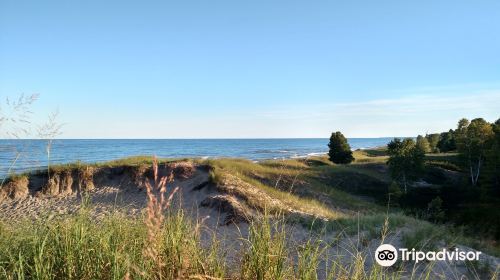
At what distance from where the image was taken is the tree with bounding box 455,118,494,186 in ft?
156

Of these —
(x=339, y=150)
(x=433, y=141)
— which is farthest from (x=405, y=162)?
(x=433, y=141)

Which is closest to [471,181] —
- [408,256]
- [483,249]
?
[483,249]

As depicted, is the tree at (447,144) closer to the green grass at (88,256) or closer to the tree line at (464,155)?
the tree line at (464,155)

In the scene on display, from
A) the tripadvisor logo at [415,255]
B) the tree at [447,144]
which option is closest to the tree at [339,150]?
the tree at [447,144]

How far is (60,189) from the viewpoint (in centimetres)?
1795

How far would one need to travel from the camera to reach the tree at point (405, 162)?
41.0 meters

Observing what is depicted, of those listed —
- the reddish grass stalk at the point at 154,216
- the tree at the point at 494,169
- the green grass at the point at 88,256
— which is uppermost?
the reddish grass stalk at the point at 154,216

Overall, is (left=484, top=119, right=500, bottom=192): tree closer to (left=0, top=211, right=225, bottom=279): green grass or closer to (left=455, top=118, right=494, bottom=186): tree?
(left=455, top=118, right=494, bottom=186): tree

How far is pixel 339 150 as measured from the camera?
52.8 m

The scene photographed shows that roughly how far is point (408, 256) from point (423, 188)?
3995 centimetres

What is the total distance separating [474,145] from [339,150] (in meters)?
16.3

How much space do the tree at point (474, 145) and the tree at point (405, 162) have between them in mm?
9348

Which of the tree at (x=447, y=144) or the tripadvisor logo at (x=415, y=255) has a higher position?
the tree at (x=447, y=144)

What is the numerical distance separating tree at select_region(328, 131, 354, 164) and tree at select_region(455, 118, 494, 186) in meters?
13.9
